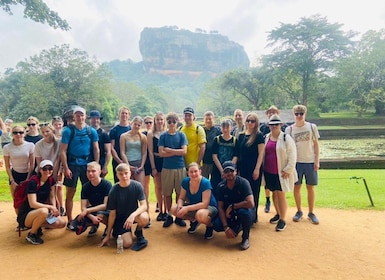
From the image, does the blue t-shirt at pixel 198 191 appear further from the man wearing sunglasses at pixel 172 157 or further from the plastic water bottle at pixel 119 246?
the plastic water bottle at pixel 119 246

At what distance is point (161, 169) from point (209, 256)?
166cm

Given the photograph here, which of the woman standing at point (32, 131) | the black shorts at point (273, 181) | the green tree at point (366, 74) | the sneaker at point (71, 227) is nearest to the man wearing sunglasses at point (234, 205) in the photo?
the black shorts at point (273, 181)

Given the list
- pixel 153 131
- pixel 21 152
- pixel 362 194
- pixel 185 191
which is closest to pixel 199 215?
pixel 185 191

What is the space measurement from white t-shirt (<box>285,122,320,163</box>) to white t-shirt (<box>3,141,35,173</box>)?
3950mm

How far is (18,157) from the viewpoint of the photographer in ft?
14.0

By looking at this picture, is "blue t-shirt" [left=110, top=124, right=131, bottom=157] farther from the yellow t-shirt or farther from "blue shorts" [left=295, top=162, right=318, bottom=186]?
"blue shorts" [left=295, top=162, right=318, bottom=186]

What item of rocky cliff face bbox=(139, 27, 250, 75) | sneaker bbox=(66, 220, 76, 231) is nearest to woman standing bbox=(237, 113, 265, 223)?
sneaker bbox=(66, 220, 76, 231)

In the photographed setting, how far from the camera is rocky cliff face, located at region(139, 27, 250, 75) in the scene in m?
116

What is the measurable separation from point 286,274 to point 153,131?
2.70 m

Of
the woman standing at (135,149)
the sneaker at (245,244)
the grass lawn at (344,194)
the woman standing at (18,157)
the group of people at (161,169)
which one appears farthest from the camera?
the grass lawn at (344,194)

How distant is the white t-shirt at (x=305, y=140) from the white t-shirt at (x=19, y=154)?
156 inches

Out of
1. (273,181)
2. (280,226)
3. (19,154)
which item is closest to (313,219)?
(280,226)

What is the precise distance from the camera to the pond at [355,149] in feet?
49.4

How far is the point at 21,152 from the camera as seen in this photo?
4246 mm
